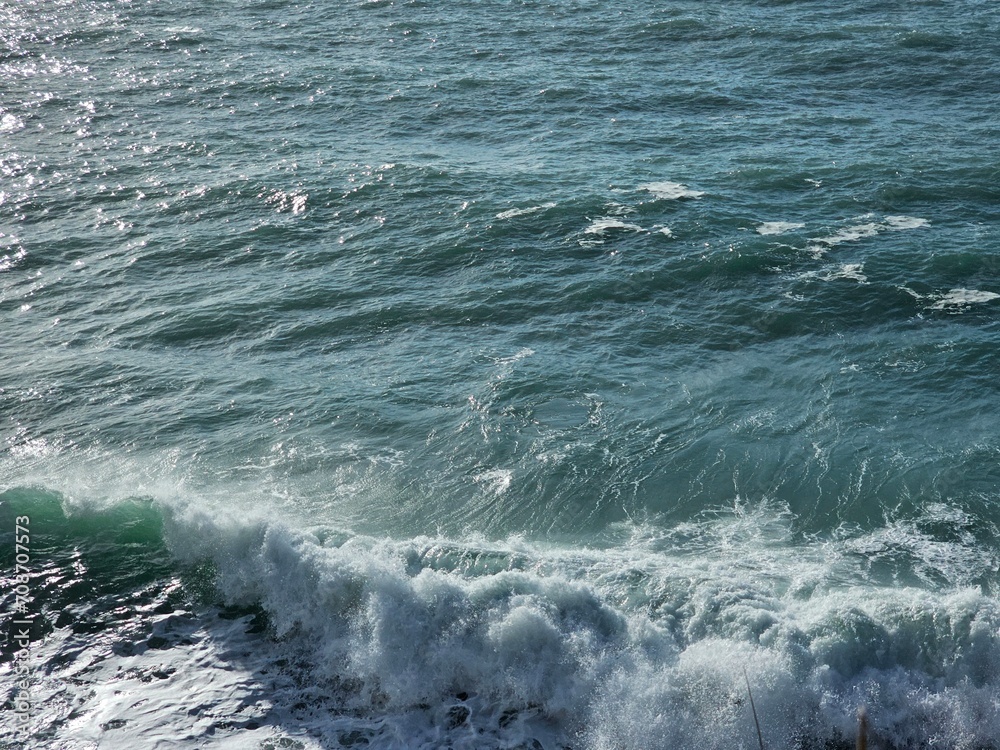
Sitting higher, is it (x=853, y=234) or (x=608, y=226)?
(x=608, y=226)

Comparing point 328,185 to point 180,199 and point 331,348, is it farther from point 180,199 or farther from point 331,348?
point 331,348

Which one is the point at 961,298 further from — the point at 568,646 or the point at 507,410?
the point at 568,646

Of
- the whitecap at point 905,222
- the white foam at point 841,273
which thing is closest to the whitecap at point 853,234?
the whitecap at point 905,222

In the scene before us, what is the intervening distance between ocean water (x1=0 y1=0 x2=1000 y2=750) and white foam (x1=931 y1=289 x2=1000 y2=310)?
0.61ft

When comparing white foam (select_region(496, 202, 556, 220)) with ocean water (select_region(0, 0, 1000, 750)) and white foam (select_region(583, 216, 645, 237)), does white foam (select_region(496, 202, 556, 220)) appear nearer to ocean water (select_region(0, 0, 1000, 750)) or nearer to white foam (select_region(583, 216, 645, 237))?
ocean water (select_region(0, 0, 1000, 750))

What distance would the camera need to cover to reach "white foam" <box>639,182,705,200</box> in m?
31.6

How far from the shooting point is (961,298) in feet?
82.9

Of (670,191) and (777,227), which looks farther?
(670,191)

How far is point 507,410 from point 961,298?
38.7ft

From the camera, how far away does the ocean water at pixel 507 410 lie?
15.8 metres

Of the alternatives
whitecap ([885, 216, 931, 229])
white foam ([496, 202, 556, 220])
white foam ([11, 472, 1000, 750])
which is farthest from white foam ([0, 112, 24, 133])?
whitecap ([885, 216, 931, 229])

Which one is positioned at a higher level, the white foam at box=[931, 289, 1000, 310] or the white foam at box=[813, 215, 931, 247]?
the white foam at box=[813, 215, 931, 247]

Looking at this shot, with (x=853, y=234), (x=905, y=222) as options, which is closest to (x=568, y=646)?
(x=853, y=234)

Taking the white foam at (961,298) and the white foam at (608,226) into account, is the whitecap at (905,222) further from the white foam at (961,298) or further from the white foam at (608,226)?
the white foam at (608,226)
